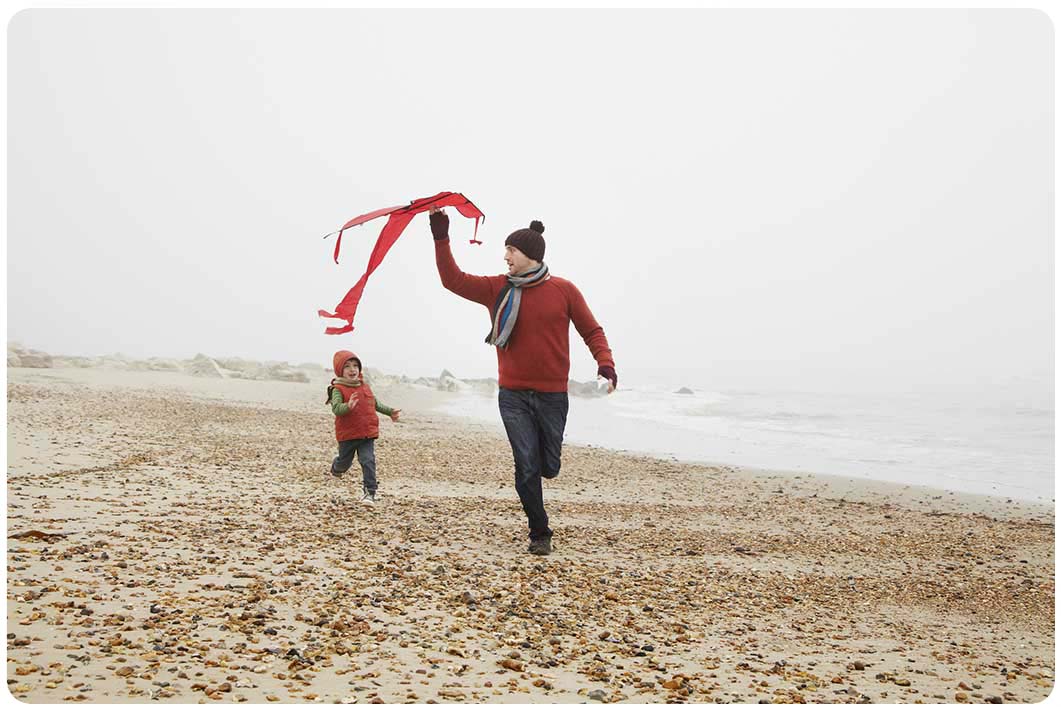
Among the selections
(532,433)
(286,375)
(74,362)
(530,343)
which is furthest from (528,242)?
(74,362)

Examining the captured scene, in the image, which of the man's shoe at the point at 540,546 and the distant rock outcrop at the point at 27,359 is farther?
the distant rock outcrop at the point at 27,359

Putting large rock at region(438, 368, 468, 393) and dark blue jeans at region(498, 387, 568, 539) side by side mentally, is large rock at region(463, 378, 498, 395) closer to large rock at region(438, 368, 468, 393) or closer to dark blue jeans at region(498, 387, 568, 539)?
large rock at region(438, 368, 468, 393)

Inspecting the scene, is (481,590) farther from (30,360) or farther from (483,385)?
(483,385)

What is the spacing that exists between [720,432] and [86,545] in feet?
61.6

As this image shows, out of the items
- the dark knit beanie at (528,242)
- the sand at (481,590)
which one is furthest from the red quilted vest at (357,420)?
the dark knit beanie at (528,242)

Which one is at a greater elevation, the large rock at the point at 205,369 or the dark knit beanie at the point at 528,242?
the dark knit beanie at the point at 528,242

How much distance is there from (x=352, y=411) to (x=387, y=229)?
9.34 feet

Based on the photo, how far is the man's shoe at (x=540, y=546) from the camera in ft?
21.8

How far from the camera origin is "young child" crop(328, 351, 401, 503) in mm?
9094

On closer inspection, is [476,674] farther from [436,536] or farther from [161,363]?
[161,363]

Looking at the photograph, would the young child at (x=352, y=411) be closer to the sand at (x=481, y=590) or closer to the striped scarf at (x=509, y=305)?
the sand at (x=481, y=590)

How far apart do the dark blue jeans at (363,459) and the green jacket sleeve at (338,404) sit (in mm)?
372

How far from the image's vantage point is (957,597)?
638cm

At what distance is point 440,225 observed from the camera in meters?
6.70
